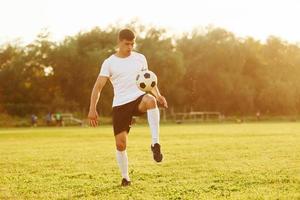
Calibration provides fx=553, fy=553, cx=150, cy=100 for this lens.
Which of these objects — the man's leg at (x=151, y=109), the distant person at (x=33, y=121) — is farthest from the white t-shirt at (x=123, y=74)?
the distant person at (x=33, y=121)

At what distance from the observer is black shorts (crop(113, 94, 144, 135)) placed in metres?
8.73

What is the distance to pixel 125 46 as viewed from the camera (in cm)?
855

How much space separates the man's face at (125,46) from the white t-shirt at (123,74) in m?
0.17

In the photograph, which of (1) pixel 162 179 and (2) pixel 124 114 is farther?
(1) pixel 162 179

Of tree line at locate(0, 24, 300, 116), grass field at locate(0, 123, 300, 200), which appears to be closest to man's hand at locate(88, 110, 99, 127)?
grass field at locate(0, 123, 300, 200)

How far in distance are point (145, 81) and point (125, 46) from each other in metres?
0.62

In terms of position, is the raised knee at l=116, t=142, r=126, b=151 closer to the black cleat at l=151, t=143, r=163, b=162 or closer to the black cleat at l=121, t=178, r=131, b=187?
the black cleat at l=121, t=178, r=131, b=187

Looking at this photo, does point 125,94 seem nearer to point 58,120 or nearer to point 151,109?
point 151,109

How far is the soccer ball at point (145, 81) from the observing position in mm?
8586

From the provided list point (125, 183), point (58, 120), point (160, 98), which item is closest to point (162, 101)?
point (160, 98)

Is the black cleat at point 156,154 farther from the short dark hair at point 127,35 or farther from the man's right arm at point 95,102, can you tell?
the short dark hair at point 127,35

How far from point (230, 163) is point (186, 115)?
61590 mm

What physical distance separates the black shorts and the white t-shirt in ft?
0.21

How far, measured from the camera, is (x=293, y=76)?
8581 centimetres
